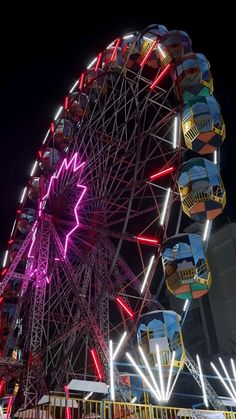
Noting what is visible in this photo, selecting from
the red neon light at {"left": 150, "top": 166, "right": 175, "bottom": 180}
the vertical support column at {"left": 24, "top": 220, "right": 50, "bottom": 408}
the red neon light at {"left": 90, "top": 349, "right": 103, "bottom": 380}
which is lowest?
the red neon light at {"left": 90, "top": 349, "right": 103, "bottom": 380}

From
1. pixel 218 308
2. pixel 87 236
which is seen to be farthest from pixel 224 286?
pixel 87 236

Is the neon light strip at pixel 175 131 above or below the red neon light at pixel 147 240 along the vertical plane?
above

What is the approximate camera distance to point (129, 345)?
17281mm

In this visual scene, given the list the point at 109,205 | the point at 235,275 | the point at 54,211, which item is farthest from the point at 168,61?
the point at 235,275

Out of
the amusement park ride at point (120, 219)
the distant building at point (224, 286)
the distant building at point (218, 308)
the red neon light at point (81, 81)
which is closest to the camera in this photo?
the amusement park ride at point (120, 219)

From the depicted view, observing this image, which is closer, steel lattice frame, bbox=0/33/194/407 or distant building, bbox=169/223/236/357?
steel lattice frame, bbox=0/33/194/407

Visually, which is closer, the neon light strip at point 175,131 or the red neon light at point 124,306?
the neon light strip at point 175,131

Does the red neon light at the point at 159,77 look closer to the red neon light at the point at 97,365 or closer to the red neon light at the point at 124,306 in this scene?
the red neon light at the point at 124,306

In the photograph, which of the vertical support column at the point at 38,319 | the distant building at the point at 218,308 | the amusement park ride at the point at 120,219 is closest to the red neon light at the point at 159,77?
the amusement park ride at the point at 120,219

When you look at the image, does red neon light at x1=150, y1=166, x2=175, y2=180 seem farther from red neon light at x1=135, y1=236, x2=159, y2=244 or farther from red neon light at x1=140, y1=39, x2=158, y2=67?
red neon light at x1=140, y1=39, x2=158, y2=67

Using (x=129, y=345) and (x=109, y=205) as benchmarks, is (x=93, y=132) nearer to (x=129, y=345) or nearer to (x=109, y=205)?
(x=109, y=205)

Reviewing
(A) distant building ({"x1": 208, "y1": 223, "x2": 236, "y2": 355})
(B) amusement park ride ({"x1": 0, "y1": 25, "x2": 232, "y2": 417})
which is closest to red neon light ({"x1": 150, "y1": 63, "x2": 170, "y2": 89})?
(B) amusement park ride ({"x1": 0, "y1": 25, "x2": 232, "y2": 417})

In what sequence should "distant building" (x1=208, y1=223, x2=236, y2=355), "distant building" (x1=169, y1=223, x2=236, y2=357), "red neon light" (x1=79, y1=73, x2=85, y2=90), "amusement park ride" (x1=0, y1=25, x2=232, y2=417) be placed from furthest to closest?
"distant building" (x1=169, y1=223, x2=236, y2=357), "distant building" (x1=208, y1=223, x2=236, y2=355), "red neon light" (x1=79, y1=73, x2=85, y2=90), "amusement park ride" (x1=0, y1=25, x2=232, y2=417)

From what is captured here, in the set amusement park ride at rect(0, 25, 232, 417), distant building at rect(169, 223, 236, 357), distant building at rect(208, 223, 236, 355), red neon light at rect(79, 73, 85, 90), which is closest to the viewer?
amusement park ride at rect(0, 25, 232, 417)
